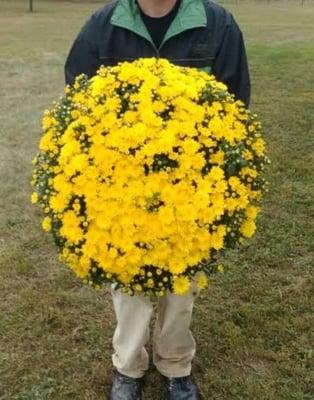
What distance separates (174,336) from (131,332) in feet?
0.75

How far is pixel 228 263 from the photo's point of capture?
4.90 m

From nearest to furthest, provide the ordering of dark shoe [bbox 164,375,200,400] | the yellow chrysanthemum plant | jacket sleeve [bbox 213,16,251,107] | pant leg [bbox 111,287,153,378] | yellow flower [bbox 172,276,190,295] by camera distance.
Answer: the yellow chrysanthemum plant
yellow flower [bbox 172,276,190,295]
jacket sleeve [bbox 213,16,251,107]
pant leg [bbox 111,287,153,378]
dark shoe [bbox 164,375,200,400]

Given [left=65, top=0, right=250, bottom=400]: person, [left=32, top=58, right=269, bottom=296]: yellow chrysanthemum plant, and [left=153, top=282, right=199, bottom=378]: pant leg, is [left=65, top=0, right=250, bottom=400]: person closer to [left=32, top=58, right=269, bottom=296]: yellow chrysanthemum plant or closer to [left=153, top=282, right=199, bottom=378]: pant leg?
[left=153, top=282, right=199, bottom=378]: pant leg

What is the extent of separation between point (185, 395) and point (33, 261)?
201cm

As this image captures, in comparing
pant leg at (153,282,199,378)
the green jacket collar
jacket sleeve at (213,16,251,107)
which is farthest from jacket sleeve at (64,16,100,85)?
pant leg at (153,282,199,378)

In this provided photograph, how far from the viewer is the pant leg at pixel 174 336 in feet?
10.5

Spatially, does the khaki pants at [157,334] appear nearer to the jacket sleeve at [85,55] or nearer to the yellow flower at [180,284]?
the yellow flower at [180,284]

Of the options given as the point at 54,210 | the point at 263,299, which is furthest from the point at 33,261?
the point at 54,210

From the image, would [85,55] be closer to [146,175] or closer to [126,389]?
[146,175]

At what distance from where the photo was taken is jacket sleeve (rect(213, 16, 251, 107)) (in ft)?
9.93

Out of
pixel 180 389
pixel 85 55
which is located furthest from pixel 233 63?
pixel 180 389

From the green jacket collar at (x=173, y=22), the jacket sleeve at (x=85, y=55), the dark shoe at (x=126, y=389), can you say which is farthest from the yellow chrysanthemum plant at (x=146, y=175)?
the dark shoe at (x=126, y=389)

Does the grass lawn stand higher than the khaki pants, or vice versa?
the khaki pants

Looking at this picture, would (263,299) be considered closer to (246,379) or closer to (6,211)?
(246,379)
